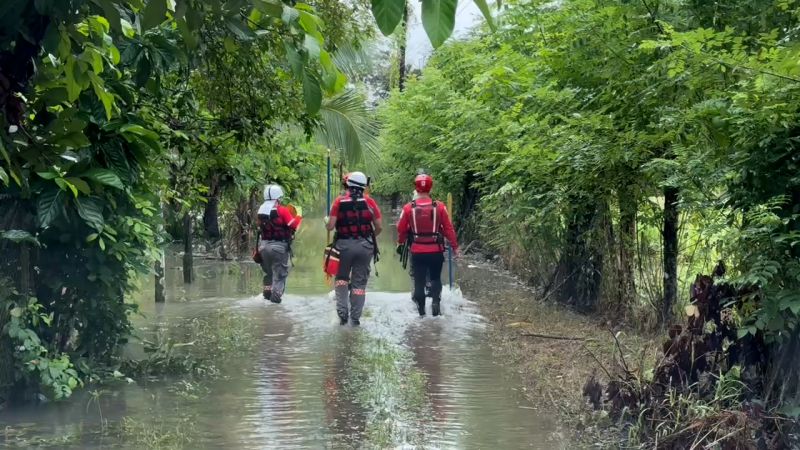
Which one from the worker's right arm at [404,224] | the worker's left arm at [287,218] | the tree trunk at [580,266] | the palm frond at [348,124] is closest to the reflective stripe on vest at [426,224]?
the worker's right arm at [404,224]

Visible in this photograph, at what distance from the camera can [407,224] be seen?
12758mm

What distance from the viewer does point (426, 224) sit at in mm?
12586

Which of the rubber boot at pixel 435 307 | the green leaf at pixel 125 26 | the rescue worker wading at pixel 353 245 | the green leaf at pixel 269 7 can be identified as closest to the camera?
the green leaf at pixel 269 7

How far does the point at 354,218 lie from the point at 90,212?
17.5 ft

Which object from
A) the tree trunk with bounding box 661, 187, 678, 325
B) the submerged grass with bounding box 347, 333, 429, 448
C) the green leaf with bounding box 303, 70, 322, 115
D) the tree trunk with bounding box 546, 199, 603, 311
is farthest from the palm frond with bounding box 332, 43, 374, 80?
the green leaf with bounding box 303, 70, 322, 115

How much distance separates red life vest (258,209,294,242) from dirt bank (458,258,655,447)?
3.16 m

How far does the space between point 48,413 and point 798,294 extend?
556cm

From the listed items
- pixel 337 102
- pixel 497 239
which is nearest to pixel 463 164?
pixel 497 239

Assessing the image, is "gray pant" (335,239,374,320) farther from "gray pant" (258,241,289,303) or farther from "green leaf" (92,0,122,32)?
"green leaf" (92,0,122,32)

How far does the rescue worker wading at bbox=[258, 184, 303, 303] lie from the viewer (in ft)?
44.3

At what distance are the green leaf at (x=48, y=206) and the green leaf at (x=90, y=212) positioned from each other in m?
0.14

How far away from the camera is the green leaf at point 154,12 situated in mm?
2568

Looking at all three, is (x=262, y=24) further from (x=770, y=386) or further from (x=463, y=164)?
(x=463, y=164)

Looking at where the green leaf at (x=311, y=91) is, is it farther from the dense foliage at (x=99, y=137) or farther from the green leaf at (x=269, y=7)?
the green leaf at (x=269, y=7)
